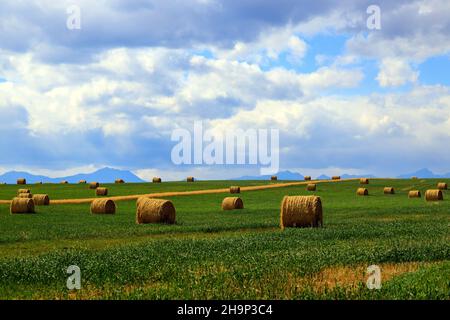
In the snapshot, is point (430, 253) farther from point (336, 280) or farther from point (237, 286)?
point (237, 286)

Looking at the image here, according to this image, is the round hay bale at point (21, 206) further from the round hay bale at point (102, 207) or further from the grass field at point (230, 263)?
the grass field at point (230, 263)

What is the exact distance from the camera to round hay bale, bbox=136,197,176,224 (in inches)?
1484

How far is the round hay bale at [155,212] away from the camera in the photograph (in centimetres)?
3769

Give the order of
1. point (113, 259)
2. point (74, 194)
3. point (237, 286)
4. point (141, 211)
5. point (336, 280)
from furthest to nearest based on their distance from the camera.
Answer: point (74, 194)
point (141, 211)
point (113, 259)
point (336, 280)
point (237, 286)

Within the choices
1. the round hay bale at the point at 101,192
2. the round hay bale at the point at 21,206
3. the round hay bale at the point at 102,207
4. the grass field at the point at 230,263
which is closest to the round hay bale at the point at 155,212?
the grass field at the point at 230,263

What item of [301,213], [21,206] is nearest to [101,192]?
[21,206]

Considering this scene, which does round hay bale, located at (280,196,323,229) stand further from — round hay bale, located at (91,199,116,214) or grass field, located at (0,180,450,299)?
round hay bale, located at (91,199,116,214)

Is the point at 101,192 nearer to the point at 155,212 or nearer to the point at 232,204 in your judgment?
the point at 232,204

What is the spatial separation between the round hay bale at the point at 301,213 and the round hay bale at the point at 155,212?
8.45m

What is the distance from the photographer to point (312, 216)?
32812mm

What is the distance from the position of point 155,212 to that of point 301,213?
10.1 m

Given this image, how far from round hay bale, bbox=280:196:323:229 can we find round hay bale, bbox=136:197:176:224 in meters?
8.45
